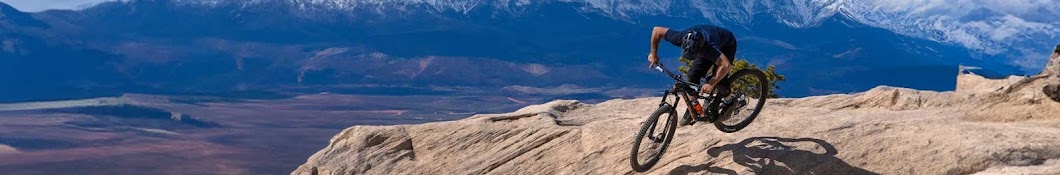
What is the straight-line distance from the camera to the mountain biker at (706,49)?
58.9 ft

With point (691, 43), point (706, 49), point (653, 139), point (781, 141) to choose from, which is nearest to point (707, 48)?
point (706, 49)

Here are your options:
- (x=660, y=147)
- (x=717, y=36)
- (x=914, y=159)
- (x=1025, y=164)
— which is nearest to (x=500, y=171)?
(x=660, y=147)

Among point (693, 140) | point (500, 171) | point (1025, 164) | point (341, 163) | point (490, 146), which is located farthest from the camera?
point (341, 163)

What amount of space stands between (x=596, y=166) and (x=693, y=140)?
192 centimetres

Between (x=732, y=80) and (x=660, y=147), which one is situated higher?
(x=732, y=80)

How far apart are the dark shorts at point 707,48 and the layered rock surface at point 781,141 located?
179 cm

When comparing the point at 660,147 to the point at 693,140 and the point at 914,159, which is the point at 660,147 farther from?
the point at 914,159

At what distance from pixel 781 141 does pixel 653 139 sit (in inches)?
98.8

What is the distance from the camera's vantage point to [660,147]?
19141mm

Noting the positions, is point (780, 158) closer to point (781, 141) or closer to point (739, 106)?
point (781, 141)

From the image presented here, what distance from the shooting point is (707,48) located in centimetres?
1811

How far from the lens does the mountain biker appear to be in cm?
1795

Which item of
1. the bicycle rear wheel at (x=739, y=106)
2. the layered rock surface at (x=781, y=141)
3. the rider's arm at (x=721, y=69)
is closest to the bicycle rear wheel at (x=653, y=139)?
the layered rock surface at (x=781, y=141)

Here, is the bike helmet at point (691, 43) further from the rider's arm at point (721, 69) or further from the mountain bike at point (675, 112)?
A: the mountain bike at point (675, 112)
